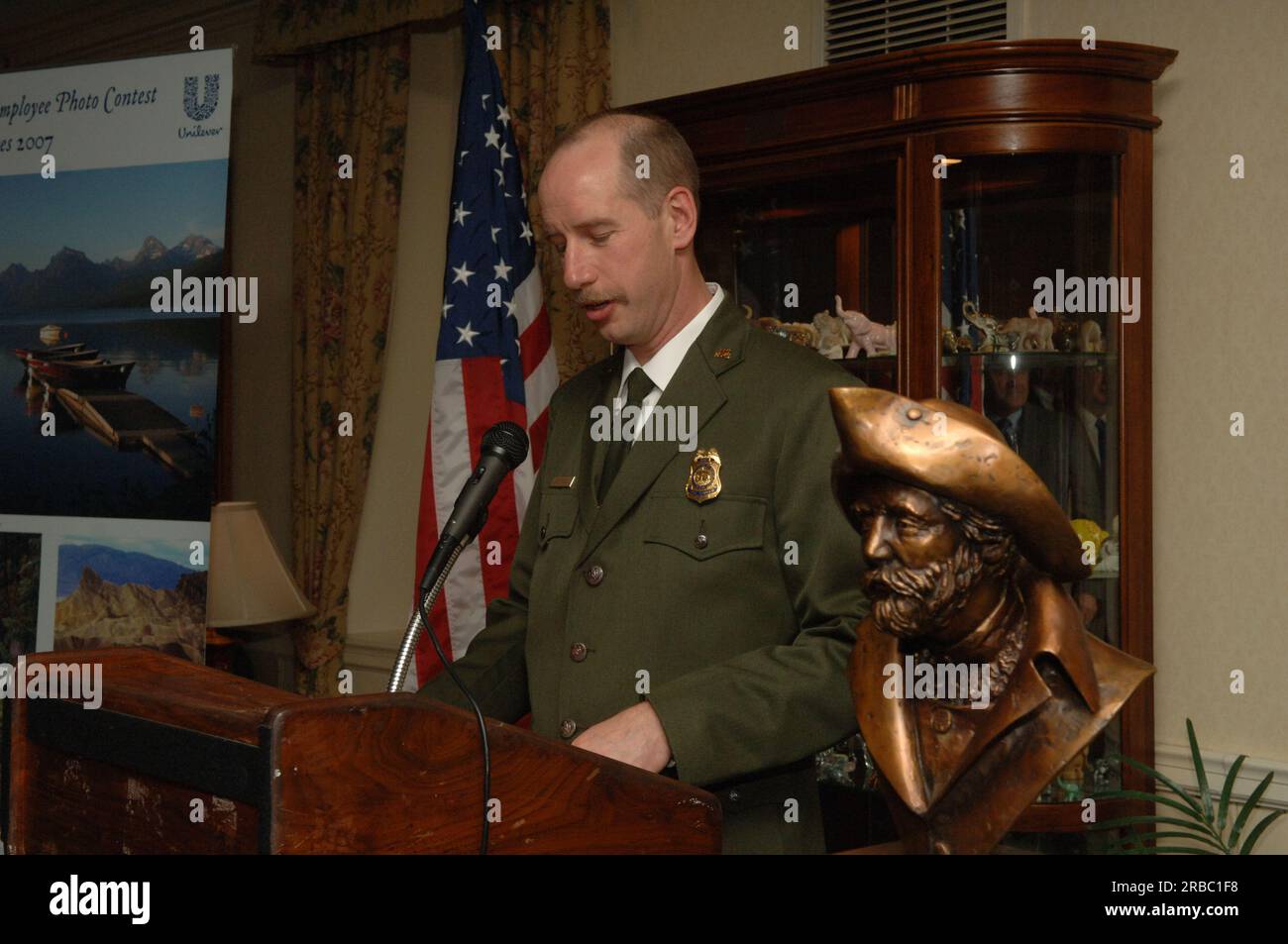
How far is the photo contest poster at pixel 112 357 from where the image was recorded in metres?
2.95

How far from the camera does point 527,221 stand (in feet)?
11.7

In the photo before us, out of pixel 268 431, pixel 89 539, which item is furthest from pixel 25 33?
pixel 89 539

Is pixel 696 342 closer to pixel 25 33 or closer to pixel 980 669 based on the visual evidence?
pixel 980 669

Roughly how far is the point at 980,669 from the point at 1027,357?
1.69m

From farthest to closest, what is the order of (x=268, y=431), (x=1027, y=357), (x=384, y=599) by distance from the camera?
(x=268, y=431), (x=384, y=599), (x=1027, y=357)

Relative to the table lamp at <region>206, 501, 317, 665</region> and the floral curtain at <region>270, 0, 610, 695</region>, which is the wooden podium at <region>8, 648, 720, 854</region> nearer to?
the table lamp at <region>206, 501, 317, 665</region>

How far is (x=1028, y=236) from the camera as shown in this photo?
2773 mm

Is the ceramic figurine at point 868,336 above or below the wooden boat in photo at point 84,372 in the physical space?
above

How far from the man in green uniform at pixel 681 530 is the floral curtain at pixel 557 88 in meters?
1.82

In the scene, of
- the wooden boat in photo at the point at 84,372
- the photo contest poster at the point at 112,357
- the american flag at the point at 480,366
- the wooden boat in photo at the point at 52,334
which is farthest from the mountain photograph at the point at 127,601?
the american flag at the point at 480,366

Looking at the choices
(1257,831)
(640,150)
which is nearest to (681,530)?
(640,150)

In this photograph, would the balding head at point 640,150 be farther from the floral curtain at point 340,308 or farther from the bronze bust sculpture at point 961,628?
the floral curtain at point 340,308

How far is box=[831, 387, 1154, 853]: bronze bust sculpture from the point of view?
1121 mm

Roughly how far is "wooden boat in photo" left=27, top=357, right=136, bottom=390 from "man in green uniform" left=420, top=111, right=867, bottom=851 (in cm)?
148
